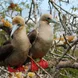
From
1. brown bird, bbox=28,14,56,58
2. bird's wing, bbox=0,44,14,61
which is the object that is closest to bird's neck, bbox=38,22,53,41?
brown bird, bbox=28,14,56,58

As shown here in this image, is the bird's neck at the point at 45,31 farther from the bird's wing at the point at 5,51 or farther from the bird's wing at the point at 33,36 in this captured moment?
the bird's wing at the point at 5,51

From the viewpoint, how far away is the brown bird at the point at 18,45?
2490 millimetres

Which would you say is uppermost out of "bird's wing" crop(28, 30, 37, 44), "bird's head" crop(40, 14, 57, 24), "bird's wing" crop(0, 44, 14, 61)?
"bird's head" crop(40, 14, 57, 24)

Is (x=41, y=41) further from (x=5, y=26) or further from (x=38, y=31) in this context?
(x=5, y=26)

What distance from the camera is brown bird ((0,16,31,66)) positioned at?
2490 millimetres

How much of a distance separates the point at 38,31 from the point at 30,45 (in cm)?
15

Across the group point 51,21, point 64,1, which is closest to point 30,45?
point 51,21

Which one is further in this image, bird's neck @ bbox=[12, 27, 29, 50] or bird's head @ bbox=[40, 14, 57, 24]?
bird's head @ bbox=[40, 14, 57, 24]

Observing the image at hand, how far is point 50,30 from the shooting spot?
264 centimetres

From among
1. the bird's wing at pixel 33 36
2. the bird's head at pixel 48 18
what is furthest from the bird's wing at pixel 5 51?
the bird's head at pixel 48 18

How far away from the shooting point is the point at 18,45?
2.53 metres

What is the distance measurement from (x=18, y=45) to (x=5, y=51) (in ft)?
0.59

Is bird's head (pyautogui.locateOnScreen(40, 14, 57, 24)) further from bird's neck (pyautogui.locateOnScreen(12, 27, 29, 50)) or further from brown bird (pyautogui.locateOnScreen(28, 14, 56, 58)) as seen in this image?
bird's neck (pyautogui.locateOnScreen(12, 27, 29, 50))

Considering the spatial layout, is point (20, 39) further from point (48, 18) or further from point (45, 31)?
point (48, 18)
